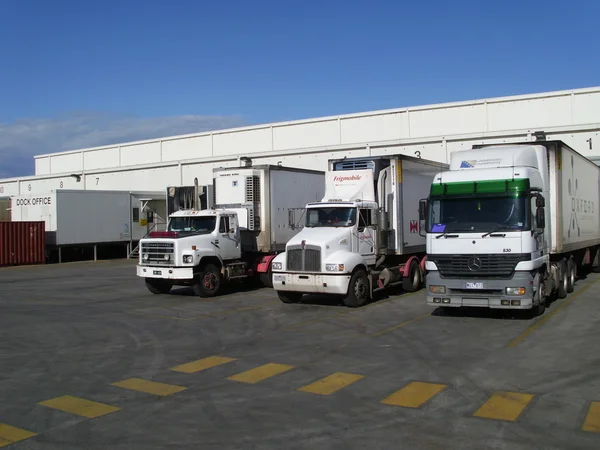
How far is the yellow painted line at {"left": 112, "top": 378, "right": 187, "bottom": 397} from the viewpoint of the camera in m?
8.23

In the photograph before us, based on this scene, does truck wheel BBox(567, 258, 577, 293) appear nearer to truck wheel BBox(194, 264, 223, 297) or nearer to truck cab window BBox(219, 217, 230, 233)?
truck cab window BBox(219, 217, 230, 233)

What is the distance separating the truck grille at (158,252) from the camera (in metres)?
18.1

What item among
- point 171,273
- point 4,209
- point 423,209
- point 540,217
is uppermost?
point 4,209

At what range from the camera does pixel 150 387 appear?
8.45 m

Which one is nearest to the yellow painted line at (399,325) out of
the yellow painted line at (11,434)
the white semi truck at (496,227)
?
the white semi truck at (496,227)

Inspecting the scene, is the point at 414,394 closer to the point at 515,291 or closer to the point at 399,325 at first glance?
the point at 399,325

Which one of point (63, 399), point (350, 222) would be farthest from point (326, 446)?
point (350, 222)

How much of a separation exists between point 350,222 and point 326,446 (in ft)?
35.2

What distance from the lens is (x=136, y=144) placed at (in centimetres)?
4478

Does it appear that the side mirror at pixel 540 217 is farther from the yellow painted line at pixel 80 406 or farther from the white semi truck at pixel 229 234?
the yellow painted line at pixel 80 406

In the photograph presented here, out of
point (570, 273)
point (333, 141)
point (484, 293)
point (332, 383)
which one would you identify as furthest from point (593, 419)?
point (333, 141)

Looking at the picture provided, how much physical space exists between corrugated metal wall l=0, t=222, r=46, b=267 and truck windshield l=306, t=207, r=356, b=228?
71.9 feet

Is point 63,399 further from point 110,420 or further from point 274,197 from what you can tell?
point 274,197

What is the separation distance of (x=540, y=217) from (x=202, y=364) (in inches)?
314
